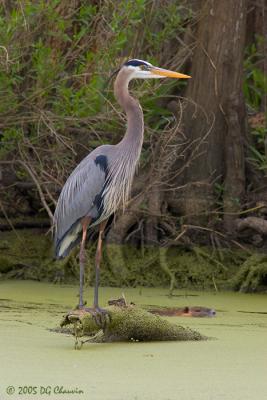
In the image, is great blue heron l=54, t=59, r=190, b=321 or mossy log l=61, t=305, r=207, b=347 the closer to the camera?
mossy log l=61, t=305, r=207, b=347

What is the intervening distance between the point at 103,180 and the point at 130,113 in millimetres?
465

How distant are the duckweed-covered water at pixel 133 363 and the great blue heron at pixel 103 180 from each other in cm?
63

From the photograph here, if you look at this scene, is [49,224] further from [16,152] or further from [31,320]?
[31,320]

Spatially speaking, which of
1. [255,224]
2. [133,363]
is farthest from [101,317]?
[255,224]

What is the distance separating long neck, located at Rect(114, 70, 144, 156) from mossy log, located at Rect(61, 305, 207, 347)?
55.1 inches

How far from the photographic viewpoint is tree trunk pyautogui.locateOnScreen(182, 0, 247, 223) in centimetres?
976

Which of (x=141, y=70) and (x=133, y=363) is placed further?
(x=141, y=70)

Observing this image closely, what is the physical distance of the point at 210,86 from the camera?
9.82 meters

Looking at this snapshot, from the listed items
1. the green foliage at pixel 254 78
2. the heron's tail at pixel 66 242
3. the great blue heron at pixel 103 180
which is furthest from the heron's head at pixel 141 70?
the green foliage at pixel 254 78

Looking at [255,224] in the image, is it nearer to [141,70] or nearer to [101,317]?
[141,70]

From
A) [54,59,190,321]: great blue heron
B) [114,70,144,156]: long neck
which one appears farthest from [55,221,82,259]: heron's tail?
[114,70,144,156]: long neck

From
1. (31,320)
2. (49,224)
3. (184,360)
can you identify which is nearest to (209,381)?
(184,360)

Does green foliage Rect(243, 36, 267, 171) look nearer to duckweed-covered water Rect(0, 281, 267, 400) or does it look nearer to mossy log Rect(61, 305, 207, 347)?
duckweed-covered water Rect(0, 281, 267, 400)

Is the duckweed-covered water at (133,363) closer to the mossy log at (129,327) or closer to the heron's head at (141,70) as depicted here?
the mossy log at (129,327)
